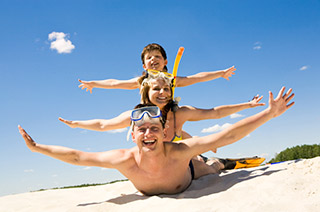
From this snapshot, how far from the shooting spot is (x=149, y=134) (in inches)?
138

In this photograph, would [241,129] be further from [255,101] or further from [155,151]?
[255,101]

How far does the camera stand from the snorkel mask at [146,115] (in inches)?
142

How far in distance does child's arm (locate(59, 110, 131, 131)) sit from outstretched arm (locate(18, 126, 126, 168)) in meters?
1.61

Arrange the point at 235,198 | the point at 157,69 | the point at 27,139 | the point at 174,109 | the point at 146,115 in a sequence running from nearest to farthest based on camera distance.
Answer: the point at 235,198
the point at 146,115
the point at 27,139
the point at 174,109
the point at 157,69

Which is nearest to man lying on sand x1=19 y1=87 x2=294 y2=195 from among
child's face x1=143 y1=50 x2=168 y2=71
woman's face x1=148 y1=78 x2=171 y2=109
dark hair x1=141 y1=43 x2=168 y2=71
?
woman's face x1=148 y1=78 x2=171 y2=109

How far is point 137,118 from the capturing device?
12.0 ft

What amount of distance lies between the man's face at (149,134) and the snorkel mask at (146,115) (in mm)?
13

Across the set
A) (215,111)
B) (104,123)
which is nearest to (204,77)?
(215,111)

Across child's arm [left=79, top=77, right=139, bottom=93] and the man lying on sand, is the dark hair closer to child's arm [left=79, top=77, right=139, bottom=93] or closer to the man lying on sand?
child's arm [left=79, top=77, right=139, bottom=93]

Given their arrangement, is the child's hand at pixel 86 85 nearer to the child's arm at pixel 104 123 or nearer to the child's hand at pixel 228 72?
the child's arm at pixel 104 123

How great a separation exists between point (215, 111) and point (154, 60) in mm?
1616

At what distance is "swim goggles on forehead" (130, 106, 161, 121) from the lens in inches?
143

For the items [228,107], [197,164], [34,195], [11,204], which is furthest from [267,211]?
[34,195]

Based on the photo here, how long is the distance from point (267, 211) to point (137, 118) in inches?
70.2
